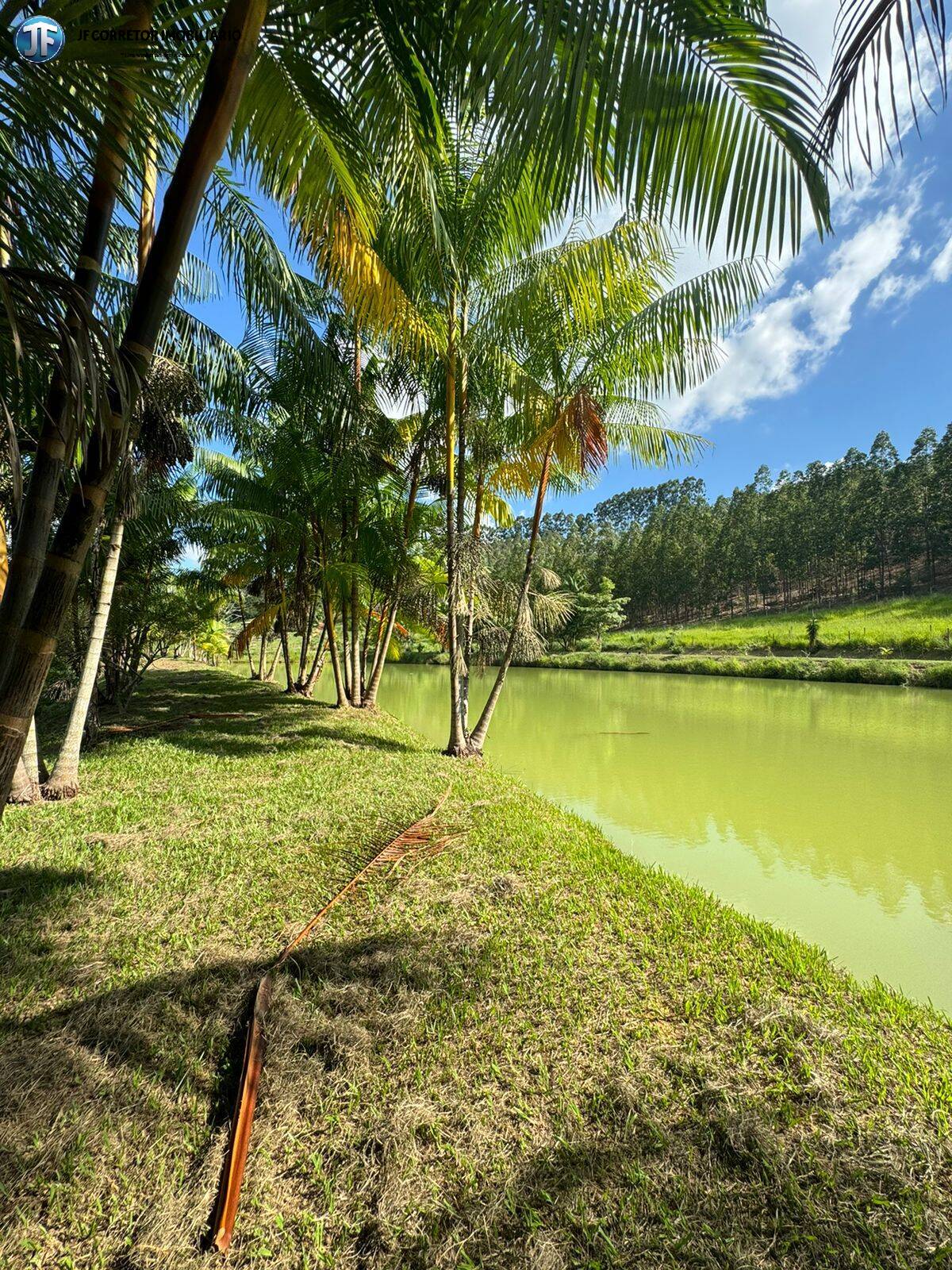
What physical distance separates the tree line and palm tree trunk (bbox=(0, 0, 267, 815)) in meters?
36.3

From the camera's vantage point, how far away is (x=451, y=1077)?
2.00m

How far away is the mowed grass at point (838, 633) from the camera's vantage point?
27.0 m

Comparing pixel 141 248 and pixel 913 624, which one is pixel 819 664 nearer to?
pixel 913 624

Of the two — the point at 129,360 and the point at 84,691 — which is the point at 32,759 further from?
the point at 129,360

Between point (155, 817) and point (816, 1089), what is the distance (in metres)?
4.43

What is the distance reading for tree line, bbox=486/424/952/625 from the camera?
40.6 m

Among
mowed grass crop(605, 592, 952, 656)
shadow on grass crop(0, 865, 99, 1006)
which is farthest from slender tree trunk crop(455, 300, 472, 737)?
mowed grass crop(605, 592, 952, 656)

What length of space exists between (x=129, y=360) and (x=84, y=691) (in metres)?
4.61

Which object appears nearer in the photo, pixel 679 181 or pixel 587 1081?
pixel 679 181

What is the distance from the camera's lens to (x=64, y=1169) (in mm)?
1571

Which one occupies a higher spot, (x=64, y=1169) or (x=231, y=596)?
(x=231, y=596)

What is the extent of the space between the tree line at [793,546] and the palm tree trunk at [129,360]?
119ft

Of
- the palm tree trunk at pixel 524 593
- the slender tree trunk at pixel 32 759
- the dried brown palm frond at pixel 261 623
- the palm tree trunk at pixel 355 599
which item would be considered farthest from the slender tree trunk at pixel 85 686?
the dried brown palm frond at pixel 261 623

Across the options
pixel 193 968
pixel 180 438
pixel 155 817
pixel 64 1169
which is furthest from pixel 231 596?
pixel 64 1169
